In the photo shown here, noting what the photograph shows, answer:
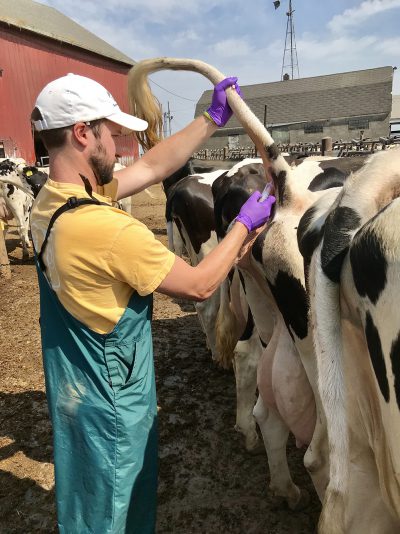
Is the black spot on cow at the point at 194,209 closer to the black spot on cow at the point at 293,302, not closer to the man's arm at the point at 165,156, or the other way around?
the man's arm at the point at 165,156

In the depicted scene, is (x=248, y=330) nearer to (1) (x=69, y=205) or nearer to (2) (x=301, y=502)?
(2) (x=301, y=502)

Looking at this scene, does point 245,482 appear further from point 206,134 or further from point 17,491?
point 206,134

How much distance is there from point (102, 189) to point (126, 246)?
0.61m

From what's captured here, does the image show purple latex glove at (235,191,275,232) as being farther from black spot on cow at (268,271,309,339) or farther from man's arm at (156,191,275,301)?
black spot on cow at (268,271,309,339)

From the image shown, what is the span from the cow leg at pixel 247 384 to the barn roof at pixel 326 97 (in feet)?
111

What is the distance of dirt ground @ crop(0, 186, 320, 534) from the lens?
240cm

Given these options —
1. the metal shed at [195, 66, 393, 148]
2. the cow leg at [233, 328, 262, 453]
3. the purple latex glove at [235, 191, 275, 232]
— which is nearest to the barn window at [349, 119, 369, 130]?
the metal shed at [195, 66, 393, 148]

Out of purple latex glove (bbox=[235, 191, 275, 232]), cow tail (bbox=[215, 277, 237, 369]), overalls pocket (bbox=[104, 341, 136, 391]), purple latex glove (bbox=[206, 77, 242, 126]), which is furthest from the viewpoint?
cow tail (bbox=[215, 277, 237, 369])

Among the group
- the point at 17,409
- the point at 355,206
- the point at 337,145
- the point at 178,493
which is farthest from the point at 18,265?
the point at 337,145

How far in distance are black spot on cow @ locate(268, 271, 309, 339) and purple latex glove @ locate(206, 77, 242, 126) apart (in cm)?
84

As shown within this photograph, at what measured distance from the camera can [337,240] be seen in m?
1.08

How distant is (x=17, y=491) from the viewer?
8.75ft

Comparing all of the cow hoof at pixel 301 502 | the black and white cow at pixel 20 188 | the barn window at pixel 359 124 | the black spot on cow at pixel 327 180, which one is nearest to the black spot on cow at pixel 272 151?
the black spot on cow at pixel 327 180

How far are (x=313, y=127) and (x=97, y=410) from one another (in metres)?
34.9
